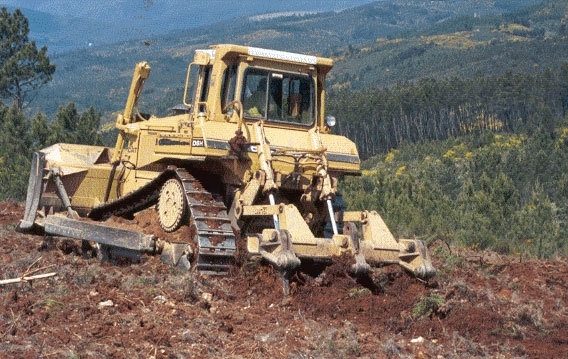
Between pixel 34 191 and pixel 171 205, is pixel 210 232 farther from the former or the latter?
pixel 34 191

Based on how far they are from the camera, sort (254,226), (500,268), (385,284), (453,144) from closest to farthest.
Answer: (385,284) → (254,226) → (500,268) → (453,144)

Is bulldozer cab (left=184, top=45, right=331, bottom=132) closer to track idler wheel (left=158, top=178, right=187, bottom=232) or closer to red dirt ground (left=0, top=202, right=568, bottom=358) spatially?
track idler wheel (left=158, top=178, right=187, bottom=232)

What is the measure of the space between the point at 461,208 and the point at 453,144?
57.0 meters

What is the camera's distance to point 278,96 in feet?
48.9

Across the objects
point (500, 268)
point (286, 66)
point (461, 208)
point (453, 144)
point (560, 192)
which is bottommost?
point (453, 144)

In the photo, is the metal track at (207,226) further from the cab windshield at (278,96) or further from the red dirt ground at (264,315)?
the cab windshield at (278,96)

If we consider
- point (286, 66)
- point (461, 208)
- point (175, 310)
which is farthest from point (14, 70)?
point (175, 310)

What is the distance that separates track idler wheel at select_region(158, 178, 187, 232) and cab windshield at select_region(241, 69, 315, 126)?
144 cm

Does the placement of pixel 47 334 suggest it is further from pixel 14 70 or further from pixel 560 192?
pixel 14 70

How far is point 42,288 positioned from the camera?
1189cm

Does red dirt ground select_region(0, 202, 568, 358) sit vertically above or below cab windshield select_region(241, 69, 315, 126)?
below

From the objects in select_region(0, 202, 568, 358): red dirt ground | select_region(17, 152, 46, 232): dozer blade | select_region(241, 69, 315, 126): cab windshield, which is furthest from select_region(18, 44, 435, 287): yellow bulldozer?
select_region(17, 152, 46, 232): dozer blade

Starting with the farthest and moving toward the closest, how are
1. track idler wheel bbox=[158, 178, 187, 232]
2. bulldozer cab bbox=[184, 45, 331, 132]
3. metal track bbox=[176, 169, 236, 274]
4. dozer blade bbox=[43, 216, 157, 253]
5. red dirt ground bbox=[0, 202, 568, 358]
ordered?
bulldozer cab bbox=[184, 45, 331, 132] < track idler wheel bbox=[158, 178, 187, 232] < dozer blade bbox=[43, 216, 157, 253] < metal track bbox=[176, 169, 236, 274] < red dirt ground bbox=[0, 202, 568, 358]

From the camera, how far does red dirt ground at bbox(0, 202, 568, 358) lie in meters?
9.85
